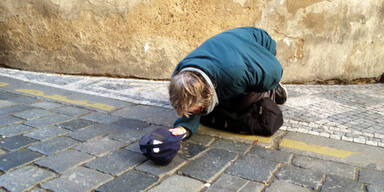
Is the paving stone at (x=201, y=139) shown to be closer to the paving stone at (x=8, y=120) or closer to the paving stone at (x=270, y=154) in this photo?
the paving stone at (x=270, y=154)

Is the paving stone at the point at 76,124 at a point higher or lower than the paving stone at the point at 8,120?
lower

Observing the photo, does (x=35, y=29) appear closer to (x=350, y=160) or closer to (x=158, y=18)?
(x=158, y=18)

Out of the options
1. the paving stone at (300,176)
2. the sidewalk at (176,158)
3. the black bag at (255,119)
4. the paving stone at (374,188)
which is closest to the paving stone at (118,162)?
the sidewalk at (176,158)

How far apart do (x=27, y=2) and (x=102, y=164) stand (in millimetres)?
3471

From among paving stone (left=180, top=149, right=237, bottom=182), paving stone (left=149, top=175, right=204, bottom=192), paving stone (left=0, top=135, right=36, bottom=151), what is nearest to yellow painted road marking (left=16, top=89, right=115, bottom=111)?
paving stone (left=0, top=135, right=36, bottom=151)

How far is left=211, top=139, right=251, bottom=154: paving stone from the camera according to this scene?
2346mm

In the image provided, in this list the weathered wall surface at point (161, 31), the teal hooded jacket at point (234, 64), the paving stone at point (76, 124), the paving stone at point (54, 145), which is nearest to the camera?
the teal hooded jacket at point (234, 64)

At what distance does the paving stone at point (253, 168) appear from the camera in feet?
6.42

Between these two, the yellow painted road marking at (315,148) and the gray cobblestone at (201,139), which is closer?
the yellow painted road marking at (315,148)

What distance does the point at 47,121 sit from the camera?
2771 mm

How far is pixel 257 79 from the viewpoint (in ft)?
7.25

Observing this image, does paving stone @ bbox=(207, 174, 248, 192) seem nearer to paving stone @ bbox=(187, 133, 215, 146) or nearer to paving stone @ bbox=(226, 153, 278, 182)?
paving stone @ bbox=(226, 153, 278, 182)

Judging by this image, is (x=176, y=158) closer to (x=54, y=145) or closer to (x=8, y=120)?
(x=54, y=145)

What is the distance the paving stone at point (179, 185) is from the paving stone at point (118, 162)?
28cm
